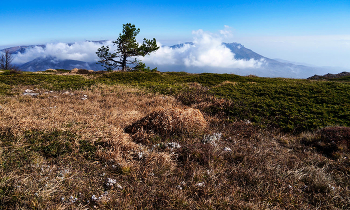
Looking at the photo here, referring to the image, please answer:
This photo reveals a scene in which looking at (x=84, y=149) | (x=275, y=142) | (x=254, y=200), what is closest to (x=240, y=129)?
(x=275, y=142)

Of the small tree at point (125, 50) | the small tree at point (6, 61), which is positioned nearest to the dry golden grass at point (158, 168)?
the small tree at point (125, 50)

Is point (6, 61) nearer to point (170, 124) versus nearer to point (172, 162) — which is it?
point (170, 124)

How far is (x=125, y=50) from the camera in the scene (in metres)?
36.3

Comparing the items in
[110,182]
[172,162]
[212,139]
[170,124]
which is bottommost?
[110,182]

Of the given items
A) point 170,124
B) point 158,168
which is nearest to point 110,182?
point 158,168

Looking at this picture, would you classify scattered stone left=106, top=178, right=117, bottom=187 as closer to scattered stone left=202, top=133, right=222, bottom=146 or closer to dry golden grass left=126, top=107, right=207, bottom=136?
dry golden grass left=126, top=107, right=207, bottom=136

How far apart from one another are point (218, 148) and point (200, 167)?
4.08ft

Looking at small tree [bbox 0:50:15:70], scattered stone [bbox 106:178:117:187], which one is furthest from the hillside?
small tree [bbox 0:50:15:70]

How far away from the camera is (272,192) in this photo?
4.14 metres

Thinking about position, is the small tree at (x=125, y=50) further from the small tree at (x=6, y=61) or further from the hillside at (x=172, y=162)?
the small tree at (x=6, y=61)

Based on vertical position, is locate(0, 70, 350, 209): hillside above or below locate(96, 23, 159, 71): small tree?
below

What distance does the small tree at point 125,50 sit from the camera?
34.1 meters

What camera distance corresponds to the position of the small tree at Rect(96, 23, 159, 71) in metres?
34.1

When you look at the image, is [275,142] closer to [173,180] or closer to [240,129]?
[240,129]
